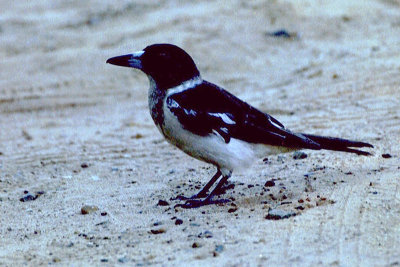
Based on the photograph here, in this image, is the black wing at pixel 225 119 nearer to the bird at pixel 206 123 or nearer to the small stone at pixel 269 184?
the bird at pixel 206 123

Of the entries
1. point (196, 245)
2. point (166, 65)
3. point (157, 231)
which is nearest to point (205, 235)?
point (196, 245)

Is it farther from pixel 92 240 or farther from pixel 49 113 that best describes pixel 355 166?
pixel 49 113

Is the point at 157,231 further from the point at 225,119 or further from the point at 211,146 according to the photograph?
the point at 225,119

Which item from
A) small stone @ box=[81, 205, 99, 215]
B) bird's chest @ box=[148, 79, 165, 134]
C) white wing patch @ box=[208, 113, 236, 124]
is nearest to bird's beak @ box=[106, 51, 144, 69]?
bird's chest @ box=[148, 79, 165, 134]

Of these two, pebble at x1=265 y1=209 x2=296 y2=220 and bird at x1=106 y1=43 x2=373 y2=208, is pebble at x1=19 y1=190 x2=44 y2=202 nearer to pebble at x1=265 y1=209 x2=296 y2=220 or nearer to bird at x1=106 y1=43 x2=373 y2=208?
bird at x1=106 y1=43 x2=373 y2=208

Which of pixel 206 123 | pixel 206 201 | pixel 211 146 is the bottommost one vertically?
pixel 206 201

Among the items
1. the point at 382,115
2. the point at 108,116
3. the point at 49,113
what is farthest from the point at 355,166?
the point at 49,113
